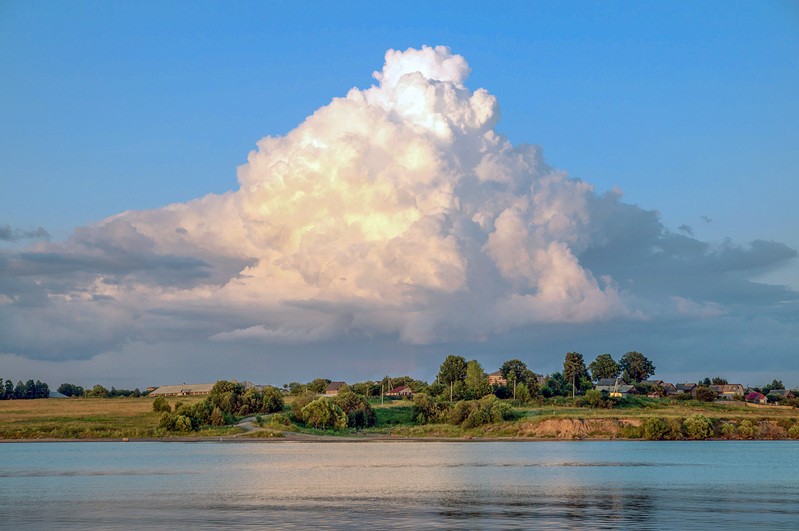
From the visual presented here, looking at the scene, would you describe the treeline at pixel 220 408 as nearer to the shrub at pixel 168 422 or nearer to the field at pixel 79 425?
the shrub at pixel 168 422

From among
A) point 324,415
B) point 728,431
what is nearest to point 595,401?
point 728,431

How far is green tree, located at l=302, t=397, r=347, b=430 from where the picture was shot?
17371cm

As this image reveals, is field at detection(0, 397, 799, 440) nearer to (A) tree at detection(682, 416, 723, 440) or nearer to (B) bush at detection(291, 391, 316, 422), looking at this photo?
(A) tree at detection(682, 416, 723, 440)

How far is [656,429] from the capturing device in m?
164

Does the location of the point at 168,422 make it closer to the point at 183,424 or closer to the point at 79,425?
the point at 183,424

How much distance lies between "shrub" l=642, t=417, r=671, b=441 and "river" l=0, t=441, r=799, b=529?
2417 centimetres

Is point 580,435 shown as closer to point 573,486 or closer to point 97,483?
point 573,486

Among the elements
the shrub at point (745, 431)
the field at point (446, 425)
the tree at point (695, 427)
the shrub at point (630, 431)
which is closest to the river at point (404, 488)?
the tree at point (695, 427)

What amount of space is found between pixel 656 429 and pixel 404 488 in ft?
330

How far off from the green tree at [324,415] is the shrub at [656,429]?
187 feet

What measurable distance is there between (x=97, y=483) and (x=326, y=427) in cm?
9398

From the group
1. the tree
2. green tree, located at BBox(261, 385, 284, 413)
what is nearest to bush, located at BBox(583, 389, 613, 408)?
the tree

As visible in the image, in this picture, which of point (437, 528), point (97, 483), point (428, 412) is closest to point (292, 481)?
point (97, 483)

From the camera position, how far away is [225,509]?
196 ft
